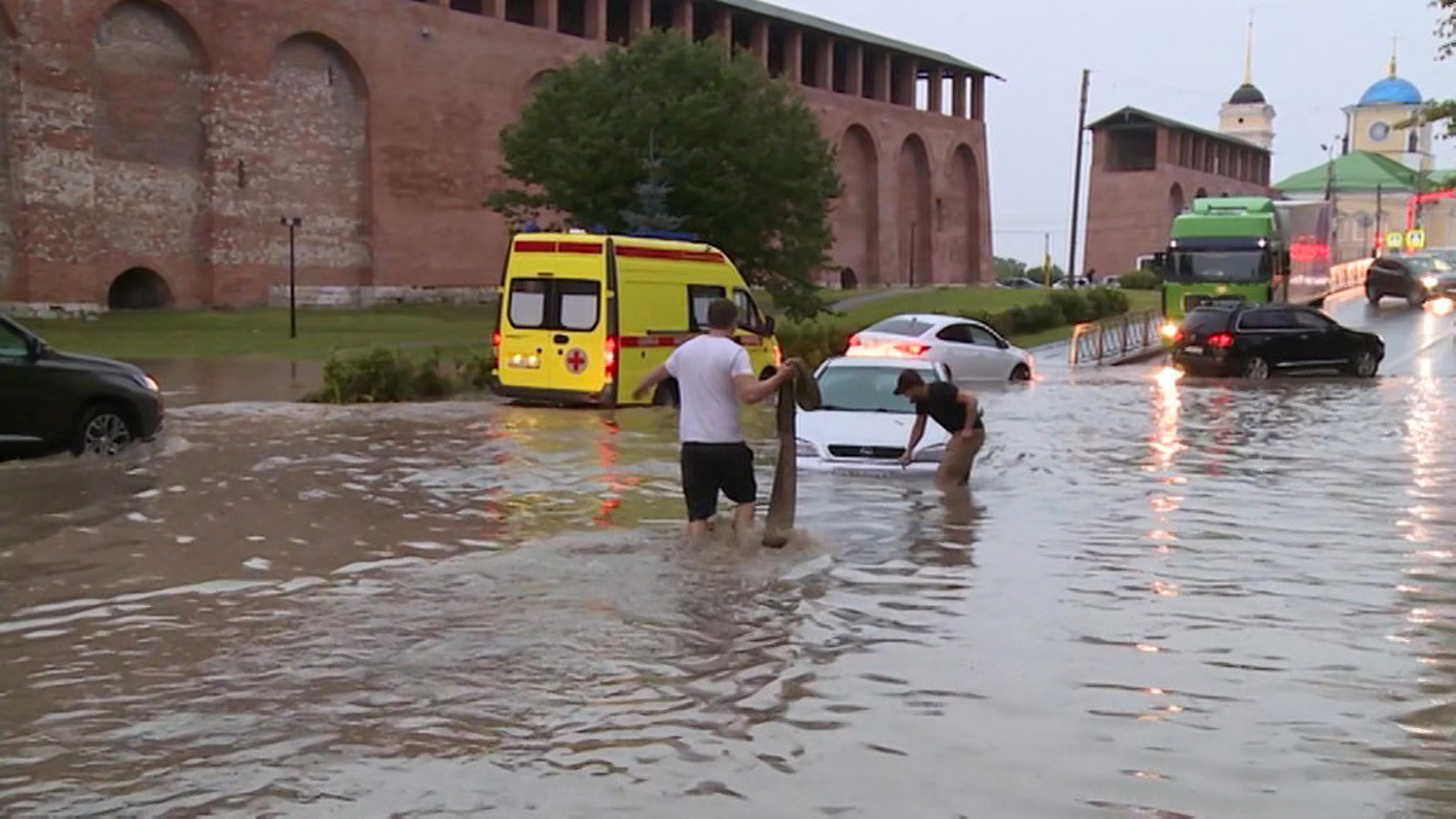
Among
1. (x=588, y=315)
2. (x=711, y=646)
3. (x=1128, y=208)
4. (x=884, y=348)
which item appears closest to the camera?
(x=711, y=646)

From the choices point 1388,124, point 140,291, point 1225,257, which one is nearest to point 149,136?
point 140,291

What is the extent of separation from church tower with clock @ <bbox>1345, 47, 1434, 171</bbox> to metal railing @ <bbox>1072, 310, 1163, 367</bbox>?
105038 mm

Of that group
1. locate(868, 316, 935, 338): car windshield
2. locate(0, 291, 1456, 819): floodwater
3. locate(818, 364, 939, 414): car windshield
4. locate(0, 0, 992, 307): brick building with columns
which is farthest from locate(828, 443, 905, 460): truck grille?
locate(0, 0, 992, 307): brick building with columns

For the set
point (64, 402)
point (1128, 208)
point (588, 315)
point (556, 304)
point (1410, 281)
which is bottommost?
point (64, 402)

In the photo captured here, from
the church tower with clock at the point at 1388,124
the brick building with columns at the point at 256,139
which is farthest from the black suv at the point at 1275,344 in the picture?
the church tower with clock at the point at 1388,124

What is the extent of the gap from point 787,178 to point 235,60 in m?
19.0

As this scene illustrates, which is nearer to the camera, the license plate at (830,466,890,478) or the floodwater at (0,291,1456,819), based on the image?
the floodwater at (0,291,1456,819)

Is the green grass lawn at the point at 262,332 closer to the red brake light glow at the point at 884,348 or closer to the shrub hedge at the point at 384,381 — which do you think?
the shrub hedge at the point at 384,381

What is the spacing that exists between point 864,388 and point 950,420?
2029 mm

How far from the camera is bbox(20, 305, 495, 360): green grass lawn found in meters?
36.8

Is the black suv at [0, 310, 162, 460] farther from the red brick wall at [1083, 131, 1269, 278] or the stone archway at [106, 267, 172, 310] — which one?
the red brick wall at [1083, 131, 1269, 278]

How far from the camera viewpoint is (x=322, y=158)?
53.1m

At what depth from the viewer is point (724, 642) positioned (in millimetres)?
8414

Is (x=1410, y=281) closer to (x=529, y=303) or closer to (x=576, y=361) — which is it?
(x=576, y=361)
